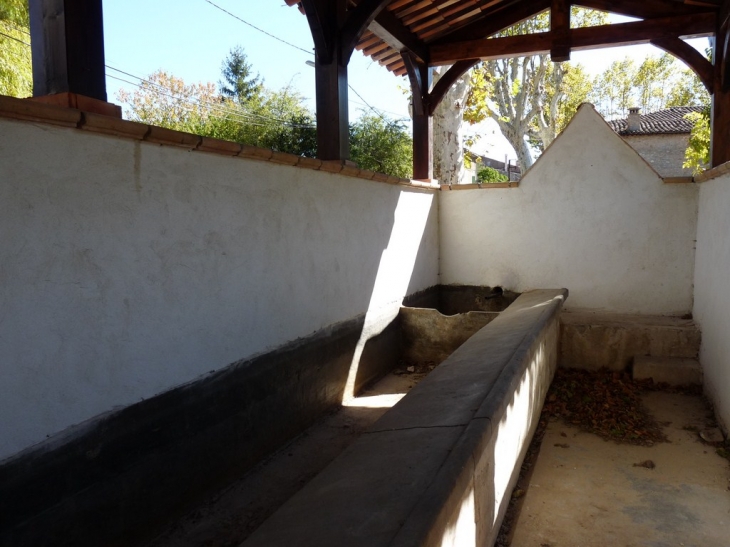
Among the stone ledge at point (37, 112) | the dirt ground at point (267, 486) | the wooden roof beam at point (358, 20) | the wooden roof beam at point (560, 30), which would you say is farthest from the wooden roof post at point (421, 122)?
the stone ledge at point (37, 112)

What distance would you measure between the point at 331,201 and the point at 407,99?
1153 cm

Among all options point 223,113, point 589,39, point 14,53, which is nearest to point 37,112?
point 589,39

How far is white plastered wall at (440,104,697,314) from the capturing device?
6672mm

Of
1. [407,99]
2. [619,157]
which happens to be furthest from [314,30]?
[407,99]

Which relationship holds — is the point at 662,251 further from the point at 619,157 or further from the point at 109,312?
the point at 109,312

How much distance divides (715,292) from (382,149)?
16.0 metres

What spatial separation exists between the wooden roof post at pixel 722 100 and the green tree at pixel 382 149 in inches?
545

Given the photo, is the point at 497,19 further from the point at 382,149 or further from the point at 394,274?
the point at 382,149

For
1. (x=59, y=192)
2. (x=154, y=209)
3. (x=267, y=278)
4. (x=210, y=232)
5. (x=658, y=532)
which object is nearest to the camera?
(x=59, y=192)

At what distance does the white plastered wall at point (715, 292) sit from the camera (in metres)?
4.54

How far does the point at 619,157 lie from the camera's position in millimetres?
6883

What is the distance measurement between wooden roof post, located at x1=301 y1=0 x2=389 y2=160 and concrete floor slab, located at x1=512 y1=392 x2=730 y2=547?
3.40 metres

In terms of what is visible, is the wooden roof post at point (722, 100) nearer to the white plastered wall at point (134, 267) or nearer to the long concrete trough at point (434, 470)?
the long concrete trough at point (434, 470)

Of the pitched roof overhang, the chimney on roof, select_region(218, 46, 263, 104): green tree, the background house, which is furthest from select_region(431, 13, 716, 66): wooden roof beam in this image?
select_region(218, 46, 263, 104): green tree
